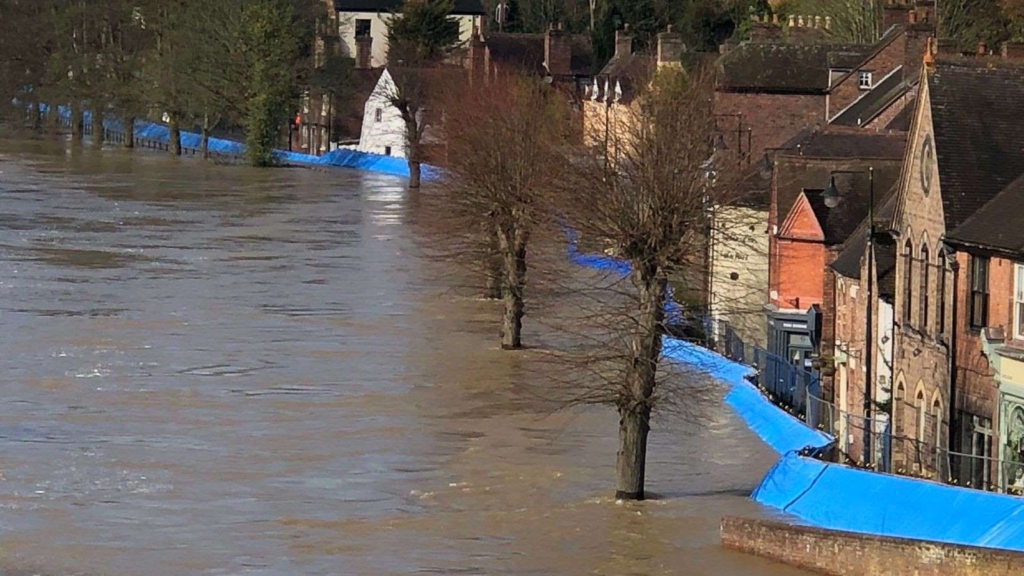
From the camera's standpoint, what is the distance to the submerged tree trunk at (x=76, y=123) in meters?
150

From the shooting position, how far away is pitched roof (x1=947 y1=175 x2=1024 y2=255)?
3219 centimetres

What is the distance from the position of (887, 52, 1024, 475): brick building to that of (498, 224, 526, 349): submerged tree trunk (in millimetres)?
19095

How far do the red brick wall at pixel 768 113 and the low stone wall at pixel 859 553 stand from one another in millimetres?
39608

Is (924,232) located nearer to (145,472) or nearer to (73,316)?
(145,472)

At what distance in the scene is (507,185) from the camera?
58.7 m

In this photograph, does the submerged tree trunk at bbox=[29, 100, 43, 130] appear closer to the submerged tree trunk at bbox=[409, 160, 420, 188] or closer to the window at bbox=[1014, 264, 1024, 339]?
the submerged tree trunk at bbox=[409, 160, 420, 188]

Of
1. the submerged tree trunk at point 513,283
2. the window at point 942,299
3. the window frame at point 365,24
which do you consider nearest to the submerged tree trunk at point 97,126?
the window frame at point 365,24

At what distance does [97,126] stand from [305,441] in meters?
108

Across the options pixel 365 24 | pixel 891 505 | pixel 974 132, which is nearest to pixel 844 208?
pixel 974 132

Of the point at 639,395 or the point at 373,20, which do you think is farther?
the point at 373,20

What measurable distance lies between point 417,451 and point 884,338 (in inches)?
364

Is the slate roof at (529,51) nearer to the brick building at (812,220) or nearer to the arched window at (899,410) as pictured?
the brick building at (812,220)

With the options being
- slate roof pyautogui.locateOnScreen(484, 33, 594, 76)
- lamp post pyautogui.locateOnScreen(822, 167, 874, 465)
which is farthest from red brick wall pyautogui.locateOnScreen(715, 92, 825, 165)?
slate roof pyautogui.locateOnScreen(484, 33, 594, 76)

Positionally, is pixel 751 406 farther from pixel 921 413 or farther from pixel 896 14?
pixel 896 14
